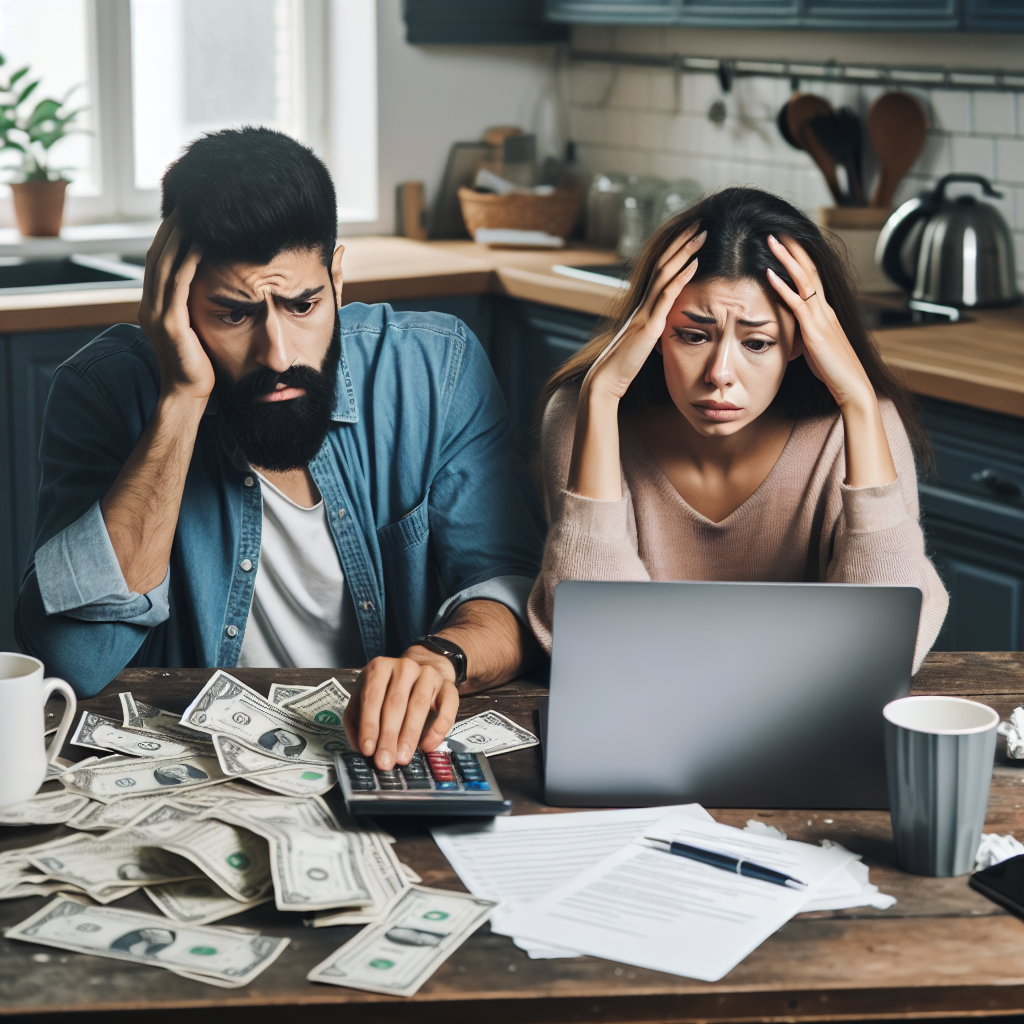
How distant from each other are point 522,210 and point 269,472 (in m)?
2.51

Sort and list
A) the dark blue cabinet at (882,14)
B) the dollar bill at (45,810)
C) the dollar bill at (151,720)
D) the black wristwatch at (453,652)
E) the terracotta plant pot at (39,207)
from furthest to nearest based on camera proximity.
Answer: the terracotta plant pot at (39,207)
the dark blue cabinet at (882,14)
the black wristwatch at (453,652)
the dollar bill at (151,720)
the dollar bill at (45,810)

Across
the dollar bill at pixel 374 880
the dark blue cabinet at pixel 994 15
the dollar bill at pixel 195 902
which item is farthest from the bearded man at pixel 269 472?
the dark blue cabinet at pixel 994 15

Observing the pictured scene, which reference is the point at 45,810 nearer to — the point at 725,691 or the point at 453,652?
the point at 453,652

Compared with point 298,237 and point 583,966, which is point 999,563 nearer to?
point 298,237

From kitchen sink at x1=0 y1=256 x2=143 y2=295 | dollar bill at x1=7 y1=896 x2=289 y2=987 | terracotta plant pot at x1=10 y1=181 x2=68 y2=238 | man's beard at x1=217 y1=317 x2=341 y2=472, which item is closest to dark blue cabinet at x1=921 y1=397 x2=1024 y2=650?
man's beard at x1=217 y1=317 x2=341 y2=472

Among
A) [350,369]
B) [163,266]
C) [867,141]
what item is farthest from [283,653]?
[867,141]

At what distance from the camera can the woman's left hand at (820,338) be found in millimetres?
1657

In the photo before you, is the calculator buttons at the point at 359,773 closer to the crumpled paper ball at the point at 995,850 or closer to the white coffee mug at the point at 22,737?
the white coffee mug at the point at 22,737

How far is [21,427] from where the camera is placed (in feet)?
10.7

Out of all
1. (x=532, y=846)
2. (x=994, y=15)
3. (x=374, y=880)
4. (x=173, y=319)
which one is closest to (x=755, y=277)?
(x=173, y=319)

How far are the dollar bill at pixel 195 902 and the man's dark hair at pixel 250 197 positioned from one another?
81cm

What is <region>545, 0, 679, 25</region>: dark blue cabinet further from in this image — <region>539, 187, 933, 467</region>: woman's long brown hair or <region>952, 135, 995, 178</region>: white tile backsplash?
<region>539, 187, 933, 467</region>: woman's long brown hair

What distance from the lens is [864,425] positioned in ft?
5.43

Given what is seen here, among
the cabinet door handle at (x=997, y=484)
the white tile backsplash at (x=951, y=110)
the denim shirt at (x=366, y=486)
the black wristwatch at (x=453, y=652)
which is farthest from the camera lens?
the white tile backsplash at (x=951, y=110)
